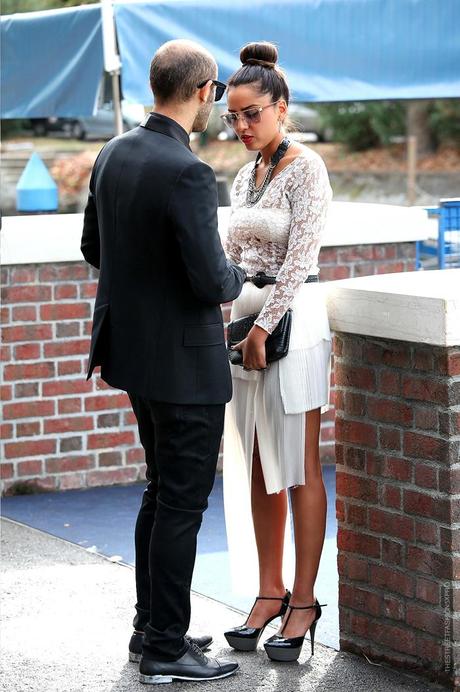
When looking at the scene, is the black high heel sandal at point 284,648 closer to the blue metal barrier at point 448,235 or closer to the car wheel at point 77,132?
the blue metal barrier at point 448,235

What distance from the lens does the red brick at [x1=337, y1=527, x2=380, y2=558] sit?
4289mm

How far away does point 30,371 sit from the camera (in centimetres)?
682

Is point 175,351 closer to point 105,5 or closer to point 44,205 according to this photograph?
point 105,5

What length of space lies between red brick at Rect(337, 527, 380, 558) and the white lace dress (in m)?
0.24

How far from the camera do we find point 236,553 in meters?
4.66

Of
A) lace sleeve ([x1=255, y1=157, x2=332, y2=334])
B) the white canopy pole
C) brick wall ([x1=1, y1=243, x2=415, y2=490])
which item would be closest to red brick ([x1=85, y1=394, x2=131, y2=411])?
brick wall ([x1=1, y1=243, x2=415, y2=490])

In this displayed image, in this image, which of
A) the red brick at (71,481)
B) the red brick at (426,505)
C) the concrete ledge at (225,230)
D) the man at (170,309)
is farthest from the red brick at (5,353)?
the red brick at (426,505)

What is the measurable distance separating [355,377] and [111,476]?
9.86 feet

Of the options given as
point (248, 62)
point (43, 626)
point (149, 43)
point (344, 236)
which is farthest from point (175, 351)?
point (149, 43)

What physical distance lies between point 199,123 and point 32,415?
10.0 feet

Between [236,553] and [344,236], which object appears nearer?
[236,553]

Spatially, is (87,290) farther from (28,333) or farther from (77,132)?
(77,132)

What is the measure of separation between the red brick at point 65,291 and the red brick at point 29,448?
2.53 feet

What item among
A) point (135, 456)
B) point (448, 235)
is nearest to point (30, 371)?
point (135, 456)
